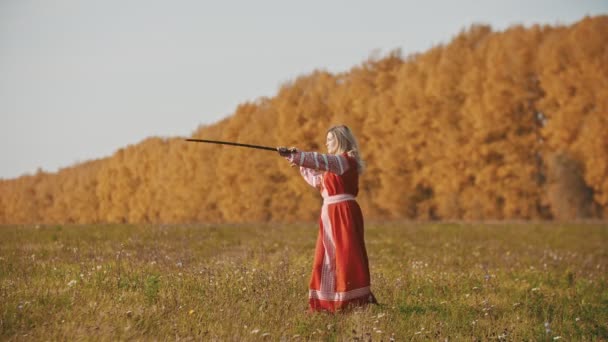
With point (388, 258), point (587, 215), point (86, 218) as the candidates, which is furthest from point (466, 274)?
point (86, 218)

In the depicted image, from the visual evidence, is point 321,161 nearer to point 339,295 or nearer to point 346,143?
point 346,143

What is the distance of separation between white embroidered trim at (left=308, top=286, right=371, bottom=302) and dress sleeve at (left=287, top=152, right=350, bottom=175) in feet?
4.03

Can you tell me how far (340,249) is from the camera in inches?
240

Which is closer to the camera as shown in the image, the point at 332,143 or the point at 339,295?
the point at 339,295

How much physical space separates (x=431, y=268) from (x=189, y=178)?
45772mm

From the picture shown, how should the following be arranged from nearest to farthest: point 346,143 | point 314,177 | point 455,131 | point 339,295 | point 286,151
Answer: point 286,151, point 339,295, point 346,143, point 314,177, point 455,131

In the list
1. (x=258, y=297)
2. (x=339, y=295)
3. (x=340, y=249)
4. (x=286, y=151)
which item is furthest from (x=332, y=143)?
(x=258, y=297)

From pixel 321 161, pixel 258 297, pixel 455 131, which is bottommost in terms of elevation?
pixel 258 297

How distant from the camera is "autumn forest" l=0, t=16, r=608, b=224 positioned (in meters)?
30.6

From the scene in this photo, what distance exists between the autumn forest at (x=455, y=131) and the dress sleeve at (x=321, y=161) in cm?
2692

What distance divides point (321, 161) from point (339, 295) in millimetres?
1409

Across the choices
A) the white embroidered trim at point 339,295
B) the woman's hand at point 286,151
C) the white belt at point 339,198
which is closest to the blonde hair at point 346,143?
the white belt at point 339,198

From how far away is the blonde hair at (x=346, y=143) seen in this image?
20.4 feet

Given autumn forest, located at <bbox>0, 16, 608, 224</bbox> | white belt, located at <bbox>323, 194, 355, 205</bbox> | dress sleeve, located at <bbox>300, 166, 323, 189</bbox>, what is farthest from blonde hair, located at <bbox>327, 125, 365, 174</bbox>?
autumn forest, located at <bbox>0, 16, 608, 224</bbox>
